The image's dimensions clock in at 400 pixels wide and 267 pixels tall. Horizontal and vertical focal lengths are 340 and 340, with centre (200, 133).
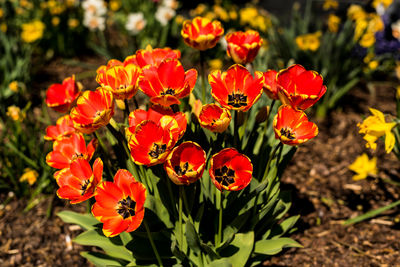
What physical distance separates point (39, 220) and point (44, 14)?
8.88 feet

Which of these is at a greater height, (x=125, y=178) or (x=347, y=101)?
(x=125, y=178)

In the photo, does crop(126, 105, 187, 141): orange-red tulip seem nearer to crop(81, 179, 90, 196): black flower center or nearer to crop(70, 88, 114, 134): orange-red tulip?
crop(70, 88, 114, 134): orange-red tulip

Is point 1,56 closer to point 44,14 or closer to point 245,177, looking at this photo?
point 44,14

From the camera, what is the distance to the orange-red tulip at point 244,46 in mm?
1293

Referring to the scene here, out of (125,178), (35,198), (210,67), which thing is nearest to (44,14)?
(210,67)

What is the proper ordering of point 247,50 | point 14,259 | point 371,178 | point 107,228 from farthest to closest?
1. point 371,178
2. point 14,259
3. point 247,50
4. point 107,228

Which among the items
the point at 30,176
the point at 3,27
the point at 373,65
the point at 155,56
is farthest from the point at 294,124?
the point at 3,27

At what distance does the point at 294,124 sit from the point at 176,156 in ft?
1.35

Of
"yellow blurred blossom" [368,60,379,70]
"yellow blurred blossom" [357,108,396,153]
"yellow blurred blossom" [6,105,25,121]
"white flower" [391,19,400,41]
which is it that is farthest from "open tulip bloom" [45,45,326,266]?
"white flower" [391,19,400,41]

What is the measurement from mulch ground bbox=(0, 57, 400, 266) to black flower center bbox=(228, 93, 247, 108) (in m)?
1.03

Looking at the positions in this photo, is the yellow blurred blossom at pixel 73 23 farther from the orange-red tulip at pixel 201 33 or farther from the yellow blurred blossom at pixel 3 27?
the orange-red tulip at pixel 201 33

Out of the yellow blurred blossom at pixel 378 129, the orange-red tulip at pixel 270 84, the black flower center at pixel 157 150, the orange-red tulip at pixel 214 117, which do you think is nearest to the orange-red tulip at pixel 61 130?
the black flower center at pixel 157 150

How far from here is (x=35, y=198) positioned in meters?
2.26

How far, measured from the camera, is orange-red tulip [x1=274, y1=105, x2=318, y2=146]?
111 centimetres
